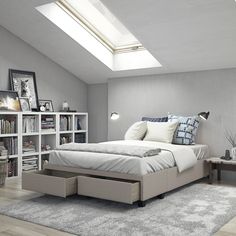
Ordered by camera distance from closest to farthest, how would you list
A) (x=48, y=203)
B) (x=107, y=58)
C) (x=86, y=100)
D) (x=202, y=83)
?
(x=48, y=203)
(x=202, y=83)
(x=107, y=58)
(x=86, y=100)

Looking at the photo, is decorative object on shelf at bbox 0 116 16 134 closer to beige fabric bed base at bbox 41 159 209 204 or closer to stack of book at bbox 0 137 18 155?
stack of book at bbox 0 137 18 155

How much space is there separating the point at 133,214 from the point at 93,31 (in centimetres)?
311

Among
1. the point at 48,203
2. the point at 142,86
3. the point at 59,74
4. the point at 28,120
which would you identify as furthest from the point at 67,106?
the point at 48,203

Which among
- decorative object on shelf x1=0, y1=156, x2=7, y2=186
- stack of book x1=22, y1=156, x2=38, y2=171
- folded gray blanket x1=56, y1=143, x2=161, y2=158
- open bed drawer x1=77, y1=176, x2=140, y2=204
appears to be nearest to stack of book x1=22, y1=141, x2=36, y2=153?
stack of book x1=22, y1=156, x2=38, y2=171

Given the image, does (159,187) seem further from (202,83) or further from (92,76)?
(92,76)

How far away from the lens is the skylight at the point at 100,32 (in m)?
4.59

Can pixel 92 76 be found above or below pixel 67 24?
below

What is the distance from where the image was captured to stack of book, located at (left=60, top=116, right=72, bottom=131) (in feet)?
19.0

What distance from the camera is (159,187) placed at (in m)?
3.50

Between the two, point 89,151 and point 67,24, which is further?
point 67,24

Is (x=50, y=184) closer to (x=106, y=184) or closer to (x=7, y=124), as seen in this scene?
(x=106, y=184)

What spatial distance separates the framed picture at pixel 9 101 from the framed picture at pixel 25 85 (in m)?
0.16

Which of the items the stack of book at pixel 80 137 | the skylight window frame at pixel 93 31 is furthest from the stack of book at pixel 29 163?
the skylight window frame at pixel 93 31

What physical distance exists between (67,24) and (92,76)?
1577mm
